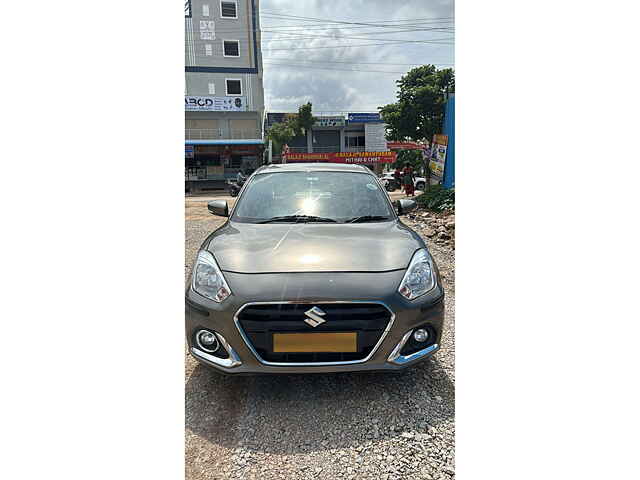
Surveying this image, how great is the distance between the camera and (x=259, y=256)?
1264 millimetres

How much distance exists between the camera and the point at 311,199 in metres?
1.65

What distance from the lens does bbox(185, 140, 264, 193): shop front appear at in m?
1.27

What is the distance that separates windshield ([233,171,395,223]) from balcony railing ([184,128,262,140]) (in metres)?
0.26

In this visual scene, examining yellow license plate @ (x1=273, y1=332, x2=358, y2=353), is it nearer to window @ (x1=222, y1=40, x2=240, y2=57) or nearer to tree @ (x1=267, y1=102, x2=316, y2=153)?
tree @ (x1=267, y1=102, x2=316, y2=153)

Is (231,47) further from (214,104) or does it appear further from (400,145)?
(400,145)

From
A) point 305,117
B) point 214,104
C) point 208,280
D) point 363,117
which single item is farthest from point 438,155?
point 208,280

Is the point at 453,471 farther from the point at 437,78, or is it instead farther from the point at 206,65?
the point at 206,65

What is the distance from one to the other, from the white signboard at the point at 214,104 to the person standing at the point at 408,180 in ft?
2.52

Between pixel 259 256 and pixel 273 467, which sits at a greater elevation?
pixel 259 256

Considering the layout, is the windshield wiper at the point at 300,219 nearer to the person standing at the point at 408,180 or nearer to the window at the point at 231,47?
the person standing at the point at 408,180

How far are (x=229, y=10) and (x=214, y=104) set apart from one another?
33 cm
